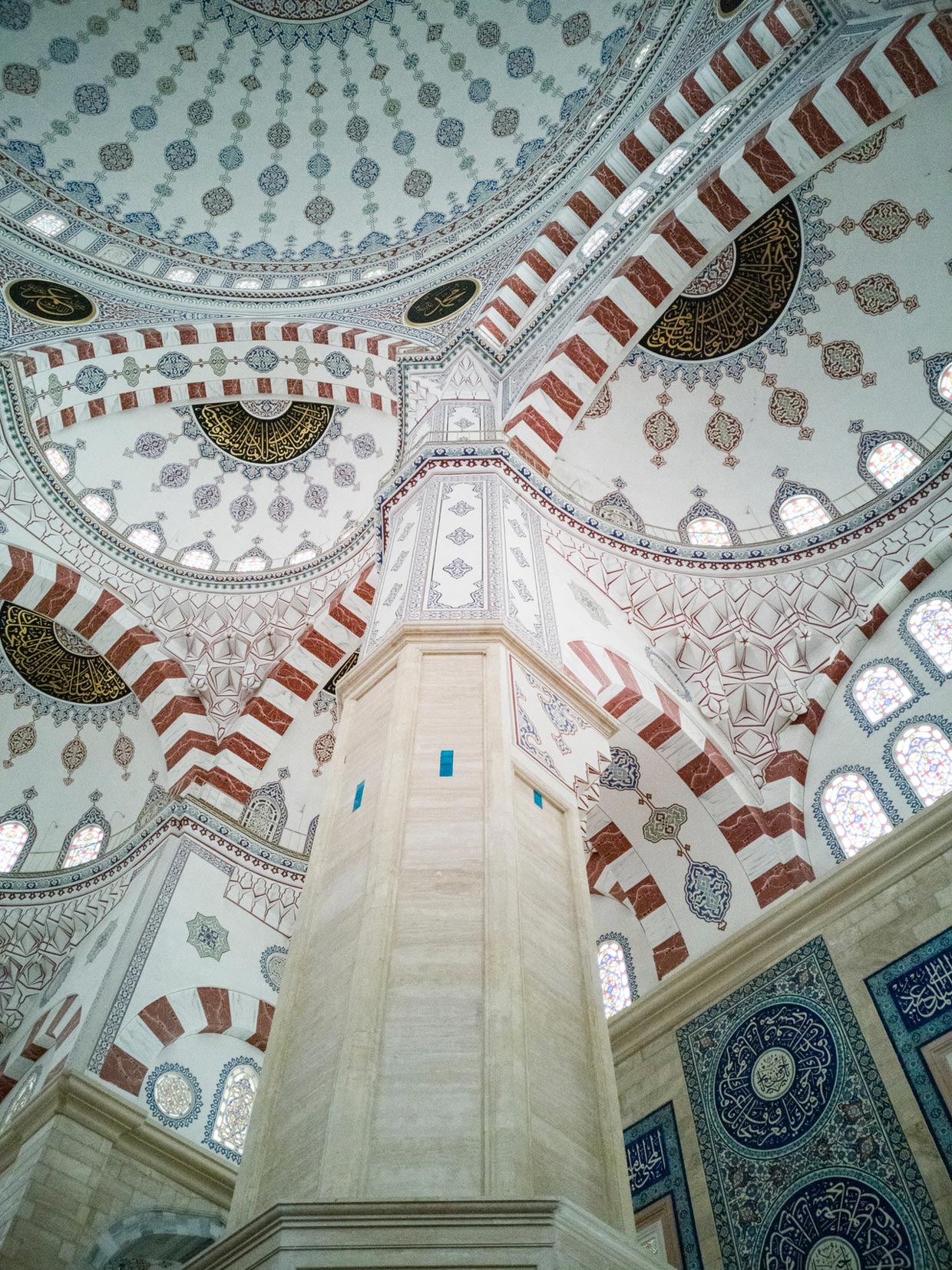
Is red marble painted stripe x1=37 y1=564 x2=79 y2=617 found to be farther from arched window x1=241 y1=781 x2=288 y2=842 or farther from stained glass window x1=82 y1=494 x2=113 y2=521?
arched window x1=241 y1=781 x2=288 y2=842

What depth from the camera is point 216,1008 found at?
5707 mm

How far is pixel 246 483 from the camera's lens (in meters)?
9.02

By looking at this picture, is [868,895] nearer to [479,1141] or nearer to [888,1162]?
[888,1162]

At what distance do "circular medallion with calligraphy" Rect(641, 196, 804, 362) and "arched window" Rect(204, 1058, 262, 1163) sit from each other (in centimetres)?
520

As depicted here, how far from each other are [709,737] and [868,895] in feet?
5.16

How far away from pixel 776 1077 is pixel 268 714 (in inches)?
185

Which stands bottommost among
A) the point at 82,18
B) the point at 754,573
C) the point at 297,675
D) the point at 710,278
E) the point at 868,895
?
the point at 868,895

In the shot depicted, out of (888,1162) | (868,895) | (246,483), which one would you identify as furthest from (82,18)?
(888,1162)

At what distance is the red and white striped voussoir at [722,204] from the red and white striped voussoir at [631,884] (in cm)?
221

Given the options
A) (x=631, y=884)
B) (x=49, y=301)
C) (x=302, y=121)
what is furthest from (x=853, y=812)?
(x=302, y=121)

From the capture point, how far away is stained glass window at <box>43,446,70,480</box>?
798 centimetres

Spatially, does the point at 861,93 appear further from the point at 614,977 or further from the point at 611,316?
the point at 614,977

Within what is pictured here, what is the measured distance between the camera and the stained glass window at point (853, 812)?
5.11 m

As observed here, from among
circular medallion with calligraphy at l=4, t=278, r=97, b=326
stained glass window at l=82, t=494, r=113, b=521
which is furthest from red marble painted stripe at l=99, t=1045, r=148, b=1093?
circular medallion with calligraphy at l=4, t=278, r=97, b=326
